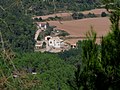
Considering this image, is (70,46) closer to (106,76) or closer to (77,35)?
(77,35)

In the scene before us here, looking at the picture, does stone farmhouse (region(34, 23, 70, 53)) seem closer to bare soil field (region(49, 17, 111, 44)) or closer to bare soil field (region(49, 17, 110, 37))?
bare soil field (region(49, 17, 111, 44))

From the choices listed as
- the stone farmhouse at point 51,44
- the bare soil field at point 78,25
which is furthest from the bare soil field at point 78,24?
the stone farmhouse at point 51,44

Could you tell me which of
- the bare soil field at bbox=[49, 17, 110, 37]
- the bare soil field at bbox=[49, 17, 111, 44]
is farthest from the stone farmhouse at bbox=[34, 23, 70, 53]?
the bare soil field at bbox=[49, 17, 110, 37]

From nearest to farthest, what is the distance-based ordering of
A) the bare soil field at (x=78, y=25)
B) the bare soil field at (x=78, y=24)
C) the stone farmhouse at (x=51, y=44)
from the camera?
the stone farmhouse at (x=51, y=44) < the bare soil field at (x=78, y=25) < the bare soil field at (x=78, y=24)

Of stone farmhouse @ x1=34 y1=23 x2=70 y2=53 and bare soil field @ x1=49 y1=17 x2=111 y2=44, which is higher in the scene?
bare soil field @ x1=49 y1=17 x2=111 y2=44

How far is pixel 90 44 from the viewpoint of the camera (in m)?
2.75

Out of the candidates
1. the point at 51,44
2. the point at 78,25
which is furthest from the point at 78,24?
the point at 51,44

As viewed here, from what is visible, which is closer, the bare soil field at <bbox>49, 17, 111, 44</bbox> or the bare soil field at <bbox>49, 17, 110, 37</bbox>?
the bare soil field at <bbox>49, 17, 111, 44</bbox>

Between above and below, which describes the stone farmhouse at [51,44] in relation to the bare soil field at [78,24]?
below

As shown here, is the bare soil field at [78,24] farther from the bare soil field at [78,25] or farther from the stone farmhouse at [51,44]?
the stone farmhouse at [51,44]

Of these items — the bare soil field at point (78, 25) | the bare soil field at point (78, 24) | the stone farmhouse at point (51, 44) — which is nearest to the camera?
the stone farmhouse at point (51, 44)

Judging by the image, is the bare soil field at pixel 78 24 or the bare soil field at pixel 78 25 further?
the bare soil field at pixel 78 24

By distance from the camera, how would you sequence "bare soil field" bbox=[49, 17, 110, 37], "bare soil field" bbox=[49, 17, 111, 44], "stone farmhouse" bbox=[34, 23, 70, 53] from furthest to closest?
1. "bare soil field" bbox=[49, 17, 110, 37]
2. "bare soil field" bbox=[49, 17, 111, 44]
3. "stone farmhouse" bbox=[34, 23, 70, 53]

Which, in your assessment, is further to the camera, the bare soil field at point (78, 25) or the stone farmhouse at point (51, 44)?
the bare soil field at point (78, 25)
